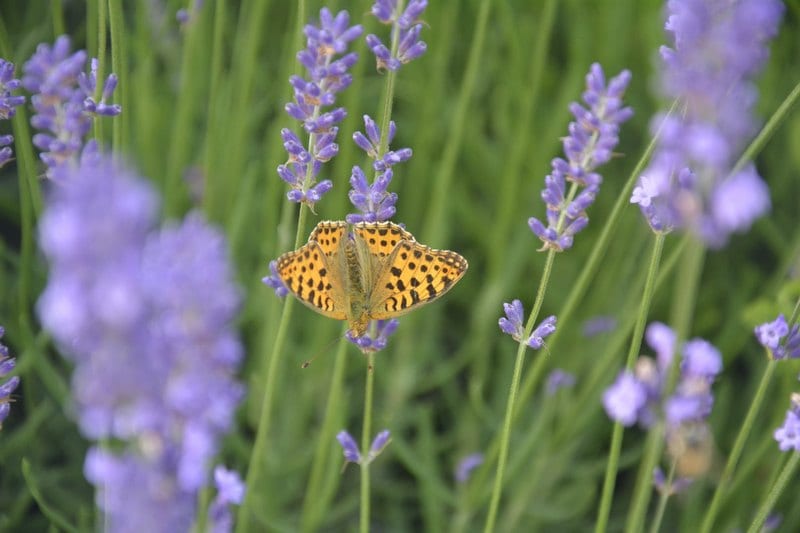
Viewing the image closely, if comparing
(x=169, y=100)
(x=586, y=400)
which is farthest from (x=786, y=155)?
(x=169, y=100)

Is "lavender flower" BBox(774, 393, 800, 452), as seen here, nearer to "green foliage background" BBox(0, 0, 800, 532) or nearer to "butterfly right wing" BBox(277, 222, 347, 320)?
"green foliage background" BBox(0, 0, 800, 532)

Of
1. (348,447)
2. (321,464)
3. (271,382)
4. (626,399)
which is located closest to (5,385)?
(271,382)

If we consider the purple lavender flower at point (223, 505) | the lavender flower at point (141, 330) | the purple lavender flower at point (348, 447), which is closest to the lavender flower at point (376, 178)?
the purple lavender flower at point (348, 447)

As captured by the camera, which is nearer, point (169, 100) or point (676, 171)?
point (676, 171)

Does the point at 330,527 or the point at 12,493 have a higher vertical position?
the point at 12,493

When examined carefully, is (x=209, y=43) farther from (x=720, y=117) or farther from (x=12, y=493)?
(x=720, y=117)

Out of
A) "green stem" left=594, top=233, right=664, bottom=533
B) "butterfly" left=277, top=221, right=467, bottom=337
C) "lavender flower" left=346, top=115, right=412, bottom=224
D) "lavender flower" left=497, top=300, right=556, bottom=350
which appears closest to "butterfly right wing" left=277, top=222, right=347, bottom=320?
"butterfly" left=277, top=221, right=467, bottom=337
